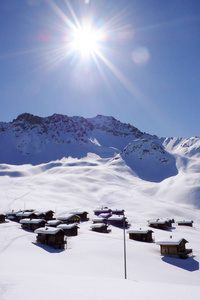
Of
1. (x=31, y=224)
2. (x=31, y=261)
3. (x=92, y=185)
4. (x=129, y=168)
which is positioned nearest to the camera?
(x=31, y=261)

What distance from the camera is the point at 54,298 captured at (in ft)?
36.9

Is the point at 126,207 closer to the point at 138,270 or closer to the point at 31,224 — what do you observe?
the point at 31,224

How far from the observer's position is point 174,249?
112 ft

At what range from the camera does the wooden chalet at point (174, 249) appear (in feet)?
110

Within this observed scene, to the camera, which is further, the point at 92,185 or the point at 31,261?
the point at 92,185

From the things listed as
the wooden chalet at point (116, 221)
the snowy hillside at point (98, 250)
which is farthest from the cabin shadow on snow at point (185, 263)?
the wooden chalet at point (116, 221)

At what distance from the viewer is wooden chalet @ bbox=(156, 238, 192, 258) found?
1320 inches

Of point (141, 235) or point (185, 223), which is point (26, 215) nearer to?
point (141, 235)

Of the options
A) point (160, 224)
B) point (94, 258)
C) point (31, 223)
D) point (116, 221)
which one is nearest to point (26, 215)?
point (31, 223)

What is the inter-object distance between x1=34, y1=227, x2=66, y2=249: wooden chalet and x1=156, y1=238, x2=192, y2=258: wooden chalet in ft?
48.1

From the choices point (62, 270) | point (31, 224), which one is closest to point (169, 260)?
point (62, 270)

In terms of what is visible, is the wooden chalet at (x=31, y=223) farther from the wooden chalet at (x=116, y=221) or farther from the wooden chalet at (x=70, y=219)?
the wooden chalet at (x=116, y=221)

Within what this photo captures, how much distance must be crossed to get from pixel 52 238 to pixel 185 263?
19050mm

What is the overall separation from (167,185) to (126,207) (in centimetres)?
4425
